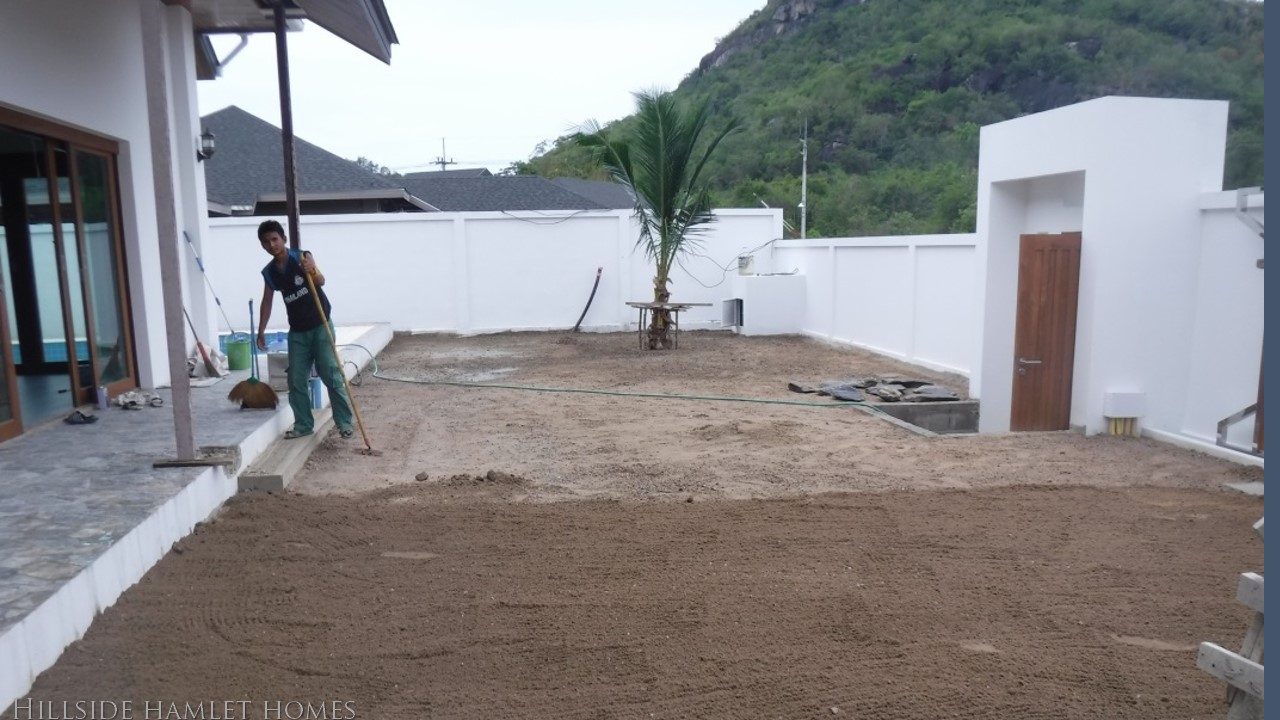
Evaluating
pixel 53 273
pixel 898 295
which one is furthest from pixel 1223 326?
pixel 53 273

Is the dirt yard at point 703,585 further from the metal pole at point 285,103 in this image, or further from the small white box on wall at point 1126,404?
the metal pole at point 285,103

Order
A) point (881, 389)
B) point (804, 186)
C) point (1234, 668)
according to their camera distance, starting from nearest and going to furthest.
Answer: point (1234, 668)
point (881, 389)
point (804, 186)

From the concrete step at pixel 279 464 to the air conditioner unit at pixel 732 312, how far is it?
32.0ft

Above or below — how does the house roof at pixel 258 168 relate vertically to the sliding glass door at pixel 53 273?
above

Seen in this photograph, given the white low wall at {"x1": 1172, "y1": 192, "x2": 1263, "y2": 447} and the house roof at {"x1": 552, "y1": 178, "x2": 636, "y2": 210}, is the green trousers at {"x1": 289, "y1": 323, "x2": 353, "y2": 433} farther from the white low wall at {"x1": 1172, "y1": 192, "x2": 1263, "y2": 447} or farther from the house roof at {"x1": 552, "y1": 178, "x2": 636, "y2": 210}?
the house roof at {"x1": 552, "y1": 178, "x2": 636, "y2": 210}

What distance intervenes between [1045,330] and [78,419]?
7.64 metres

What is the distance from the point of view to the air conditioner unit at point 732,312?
15.8 meters

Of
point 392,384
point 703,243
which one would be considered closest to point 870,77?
point 703,243

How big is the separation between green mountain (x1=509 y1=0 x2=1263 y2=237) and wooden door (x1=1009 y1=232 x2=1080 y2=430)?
14.1 m

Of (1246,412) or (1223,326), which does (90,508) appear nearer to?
(1246,412)

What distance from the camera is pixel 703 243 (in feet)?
53.8

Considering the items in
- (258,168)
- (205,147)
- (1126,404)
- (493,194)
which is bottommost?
(1126,404)

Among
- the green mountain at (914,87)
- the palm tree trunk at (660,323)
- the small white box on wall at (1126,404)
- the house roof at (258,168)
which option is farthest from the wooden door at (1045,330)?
the house roof at (258,168)

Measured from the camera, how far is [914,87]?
32.4 metres
